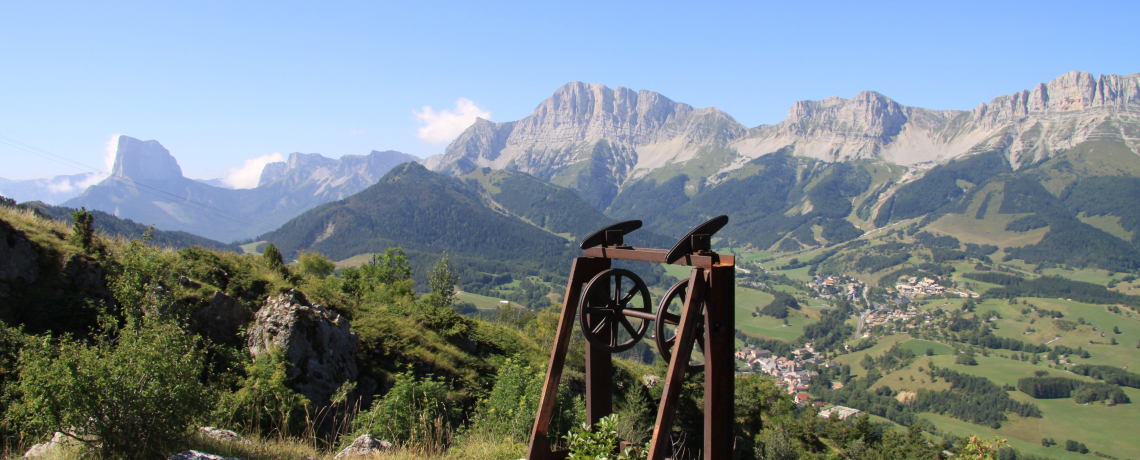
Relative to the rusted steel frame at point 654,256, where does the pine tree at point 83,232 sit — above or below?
below

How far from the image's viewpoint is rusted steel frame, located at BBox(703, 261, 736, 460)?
4953mm

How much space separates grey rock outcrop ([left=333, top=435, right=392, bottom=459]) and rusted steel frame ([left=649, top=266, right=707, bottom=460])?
427 centimetres

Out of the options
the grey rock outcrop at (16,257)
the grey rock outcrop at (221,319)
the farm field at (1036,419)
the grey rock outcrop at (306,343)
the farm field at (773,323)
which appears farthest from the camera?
the farm field at (773,323)

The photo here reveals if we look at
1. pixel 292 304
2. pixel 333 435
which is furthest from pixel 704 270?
pixel 292 304

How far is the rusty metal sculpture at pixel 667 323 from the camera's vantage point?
→ 4883 mm

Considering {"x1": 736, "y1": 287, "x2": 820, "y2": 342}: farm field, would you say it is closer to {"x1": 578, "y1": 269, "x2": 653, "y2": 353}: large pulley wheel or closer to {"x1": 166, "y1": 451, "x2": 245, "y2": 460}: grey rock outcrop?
{"x1": 578, "y1": 269, "x2": 653, "y2": 353}: large pulley wheel

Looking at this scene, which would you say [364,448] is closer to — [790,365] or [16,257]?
[16,257]

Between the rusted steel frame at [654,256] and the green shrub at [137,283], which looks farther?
the green shrub at [137,283]

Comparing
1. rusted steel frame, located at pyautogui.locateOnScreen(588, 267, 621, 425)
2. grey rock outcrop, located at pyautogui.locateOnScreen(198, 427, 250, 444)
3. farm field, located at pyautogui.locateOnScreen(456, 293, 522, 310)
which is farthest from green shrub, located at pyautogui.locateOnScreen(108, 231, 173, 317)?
farm field, located at pyautogui.locateOnScreen(456, 293, 522, 310)

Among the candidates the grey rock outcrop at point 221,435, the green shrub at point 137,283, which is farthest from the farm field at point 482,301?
the grey rock outcrop at point 221,435

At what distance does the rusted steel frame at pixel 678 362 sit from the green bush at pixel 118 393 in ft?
16.0

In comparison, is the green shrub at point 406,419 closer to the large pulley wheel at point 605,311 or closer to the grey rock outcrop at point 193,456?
the grey rock outcrop at point 193,456

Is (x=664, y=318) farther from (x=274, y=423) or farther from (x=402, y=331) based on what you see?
(x=402, y=331)

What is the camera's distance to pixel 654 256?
234 inches
